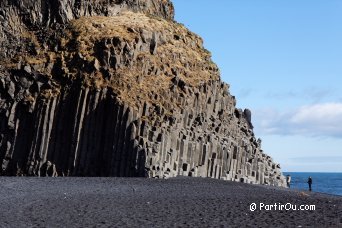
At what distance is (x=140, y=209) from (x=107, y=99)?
2407cm

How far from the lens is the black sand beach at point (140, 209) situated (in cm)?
1966

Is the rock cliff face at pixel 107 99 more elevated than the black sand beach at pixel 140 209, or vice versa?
the rock cliff face at pixel 107 99

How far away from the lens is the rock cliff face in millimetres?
45156

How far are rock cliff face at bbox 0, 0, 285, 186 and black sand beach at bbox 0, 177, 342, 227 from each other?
471 inches

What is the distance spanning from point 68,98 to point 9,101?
533 cm

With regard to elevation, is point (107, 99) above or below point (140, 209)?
above

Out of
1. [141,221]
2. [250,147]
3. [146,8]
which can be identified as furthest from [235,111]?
[141,221]

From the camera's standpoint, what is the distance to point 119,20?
54000mm

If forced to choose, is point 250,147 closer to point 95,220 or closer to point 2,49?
point 2,49

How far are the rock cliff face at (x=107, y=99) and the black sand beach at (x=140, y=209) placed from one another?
12.0 meters

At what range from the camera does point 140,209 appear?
2314 cm

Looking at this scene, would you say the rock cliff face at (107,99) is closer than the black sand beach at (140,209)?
No

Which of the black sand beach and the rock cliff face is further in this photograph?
the rock cliff face

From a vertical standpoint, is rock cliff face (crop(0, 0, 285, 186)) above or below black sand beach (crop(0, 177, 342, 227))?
above
